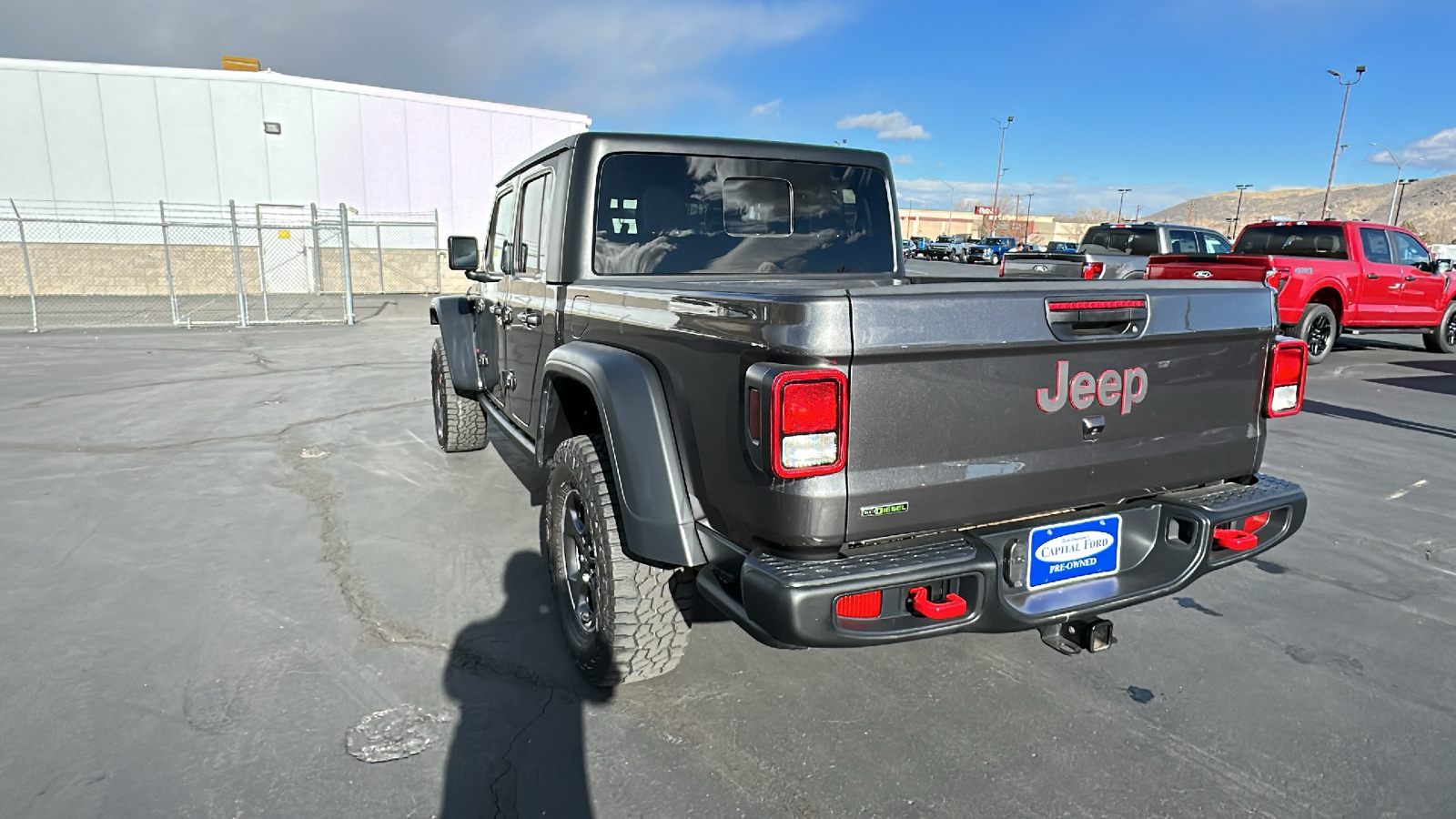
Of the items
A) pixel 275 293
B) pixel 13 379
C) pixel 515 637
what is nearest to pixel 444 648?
pixel 515 637

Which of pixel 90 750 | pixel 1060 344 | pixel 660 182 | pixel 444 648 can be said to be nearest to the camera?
pixel 1060 344

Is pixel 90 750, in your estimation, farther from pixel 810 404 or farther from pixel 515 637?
pixel 810 404

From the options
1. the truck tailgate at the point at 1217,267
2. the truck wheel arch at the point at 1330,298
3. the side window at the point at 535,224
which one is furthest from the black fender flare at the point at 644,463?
the truck wheel arch at the point at 1330,298

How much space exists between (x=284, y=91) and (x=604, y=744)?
82.1 ft

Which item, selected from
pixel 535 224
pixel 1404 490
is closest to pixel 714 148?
pixel 535 224

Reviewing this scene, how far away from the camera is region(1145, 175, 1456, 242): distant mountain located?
11800 centimetres

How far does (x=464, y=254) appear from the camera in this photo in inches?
193

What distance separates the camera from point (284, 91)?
72.9ft

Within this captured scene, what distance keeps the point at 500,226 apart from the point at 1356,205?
169 metres

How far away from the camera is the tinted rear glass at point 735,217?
344cm

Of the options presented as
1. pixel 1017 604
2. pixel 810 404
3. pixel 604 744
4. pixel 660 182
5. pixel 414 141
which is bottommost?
pixel 604 744

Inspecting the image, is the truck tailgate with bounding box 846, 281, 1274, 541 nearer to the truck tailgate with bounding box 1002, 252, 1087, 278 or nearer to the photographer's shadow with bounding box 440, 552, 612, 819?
the truck tailgate with bounding box 1002, 252, 1087, 278

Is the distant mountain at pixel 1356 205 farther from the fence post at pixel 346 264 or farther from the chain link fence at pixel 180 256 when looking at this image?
the fence post at pixel 346 264

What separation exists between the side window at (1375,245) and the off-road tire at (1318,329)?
115 cm
